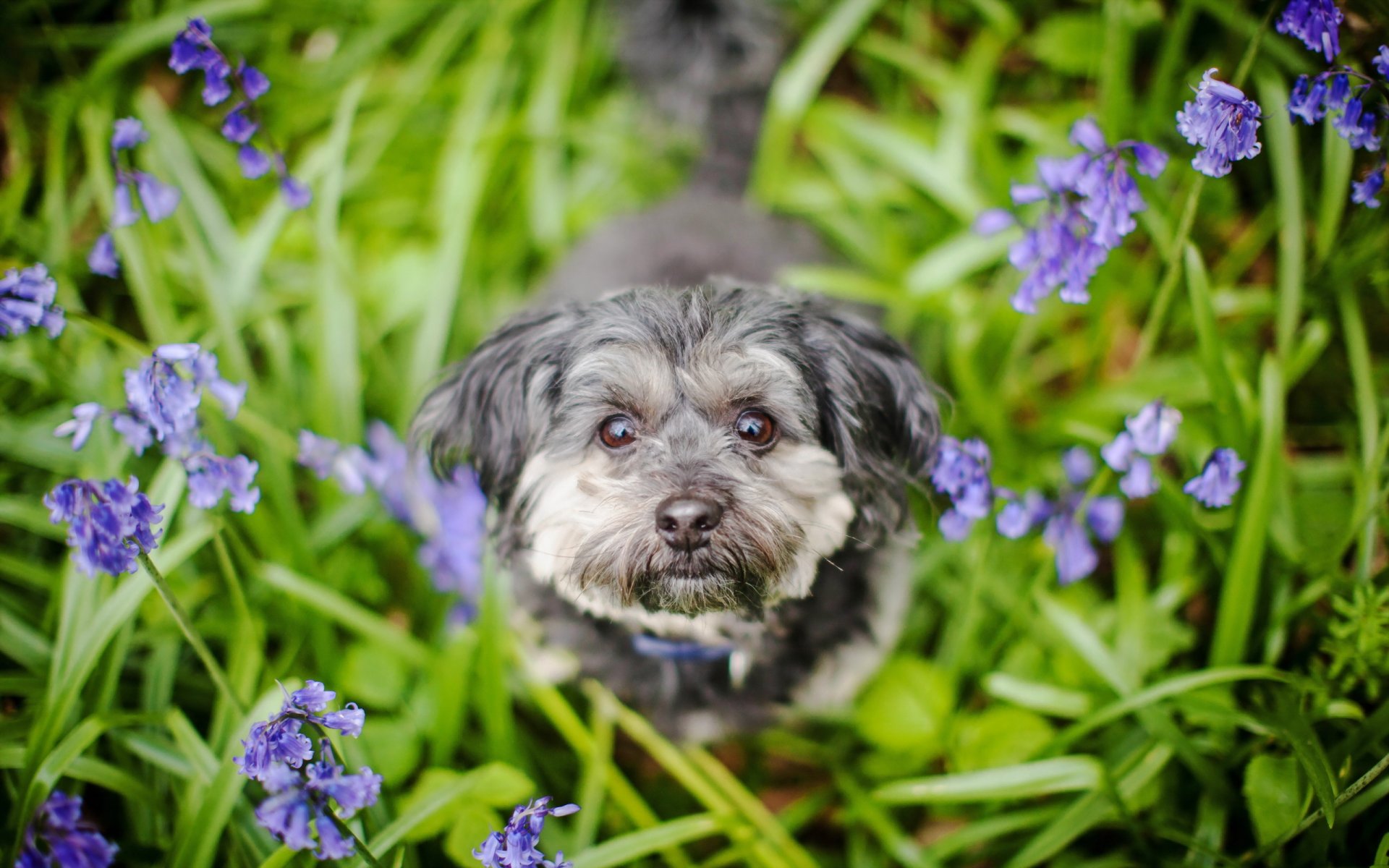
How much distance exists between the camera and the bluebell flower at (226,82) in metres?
1.81

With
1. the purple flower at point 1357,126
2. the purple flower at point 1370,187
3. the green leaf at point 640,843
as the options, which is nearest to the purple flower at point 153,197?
the green leaf at point 640,843

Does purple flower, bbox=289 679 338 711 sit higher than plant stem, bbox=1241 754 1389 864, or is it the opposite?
purple flower, bbox=289 679 338 711

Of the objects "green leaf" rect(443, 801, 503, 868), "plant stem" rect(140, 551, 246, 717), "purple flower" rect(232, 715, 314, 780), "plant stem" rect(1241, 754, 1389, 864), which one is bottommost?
"plant stem" rect(1241, 754, 1389, 864)

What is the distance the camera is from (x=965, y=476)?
1.91m

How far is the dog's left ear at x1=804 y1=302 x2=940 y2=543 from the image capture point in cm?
196

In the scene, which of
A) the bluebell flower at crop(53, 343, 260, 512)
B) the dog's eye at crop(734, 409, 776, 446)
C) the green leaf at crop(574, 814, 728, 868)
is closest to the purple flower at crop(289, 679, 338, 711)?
the bluebell flower at crop(53, 343, 260, 512)

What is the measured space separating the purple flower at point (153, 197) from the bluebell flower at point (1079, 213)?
7.24 feet

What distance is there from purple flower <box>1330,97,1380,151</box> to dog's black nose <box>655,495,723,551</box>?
1672 mm

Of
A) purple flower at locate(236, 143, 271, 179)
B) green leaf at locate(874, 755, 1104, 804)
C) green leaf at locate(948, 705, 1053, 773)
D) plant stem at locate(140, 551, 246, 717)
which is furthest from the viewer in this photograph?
green leaf at locate(948, 705, 1053, 773)

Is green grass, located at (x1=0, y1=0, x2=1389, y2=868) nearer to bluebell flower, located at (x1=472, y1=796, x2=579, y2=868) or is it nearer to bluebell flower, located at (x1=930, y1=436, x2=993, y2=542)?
bluebell flower, located at (x1=472, y1=796, x2=579, y2=868)

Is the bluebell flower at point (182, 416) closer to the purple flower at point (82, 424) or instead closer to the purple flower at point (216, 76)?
the purple flower at point (82, 424)

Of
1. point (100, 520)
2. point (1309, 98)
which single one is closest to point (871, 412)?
point (1309, 98)

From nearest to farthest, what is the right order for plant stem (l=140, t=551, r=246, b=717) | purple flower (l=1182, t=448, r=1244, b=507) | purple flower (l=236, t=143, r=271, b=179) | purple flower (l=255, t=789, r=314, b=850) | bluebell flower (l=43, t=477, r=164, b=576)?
purple flower (l=255, t=789, r=314, b=850), bluebell flower (l=43, t=477, r=164, b=576), plant stem (l=140, t=551, r=246, b=717), purple flower (l=1182, t=448, r=1244, b=507), purple flower (l=236, t=143, r=271, b=179)

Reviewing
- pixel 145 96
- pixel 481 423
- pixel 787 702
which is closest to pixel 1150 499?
pixel 787 702
